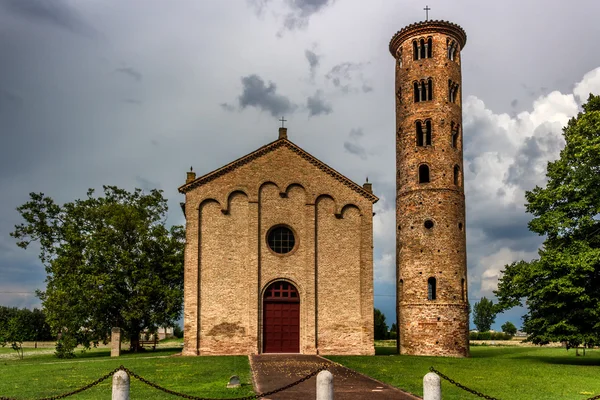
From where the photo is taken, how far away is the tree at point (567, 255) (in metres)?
25.3

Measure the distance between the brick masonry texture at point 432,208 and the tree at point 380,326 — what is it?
25.0 m

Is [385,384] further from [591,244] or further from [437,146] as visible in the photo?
[437,146]

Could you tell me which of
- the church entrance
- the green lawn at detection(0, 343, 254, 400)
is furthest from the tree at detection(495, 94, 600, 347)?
the green lawn at detection(0, 343, 254, 400)

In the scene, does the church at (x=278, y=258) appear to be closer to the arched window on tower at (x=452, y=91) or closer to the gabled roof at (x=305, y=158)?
the gabled roof at (x=305, y=158)

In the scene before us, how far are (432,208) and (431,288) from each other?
170 inches

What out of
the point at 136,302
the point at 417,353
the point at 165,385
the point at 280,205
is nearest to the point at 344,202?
the point at 280,205

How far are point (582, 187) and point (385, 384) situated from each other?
52.2 ft

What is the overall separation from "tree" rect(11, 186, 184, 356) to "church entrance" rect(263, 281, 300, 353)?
8207mm

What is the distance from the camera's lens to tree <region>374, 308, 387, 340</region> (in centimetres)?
5612

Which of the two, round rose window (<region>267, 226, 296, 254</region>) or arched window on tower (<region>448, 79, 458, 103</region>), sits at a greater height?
arched window on tower (<region>448, 79, 458, 103</region>)

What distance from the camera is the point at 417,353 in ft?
98.2

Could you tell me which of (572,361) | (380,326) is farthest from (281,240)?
(380,326)

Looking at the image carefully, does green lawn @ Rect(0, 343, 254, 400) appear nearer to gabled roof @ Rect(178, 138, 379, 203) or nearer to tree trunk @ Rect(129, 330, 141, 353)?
gabled roof @ Rect(178, 138, 379, 203)

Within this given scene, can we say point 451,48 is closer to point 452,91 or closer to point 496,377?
point 452,91
